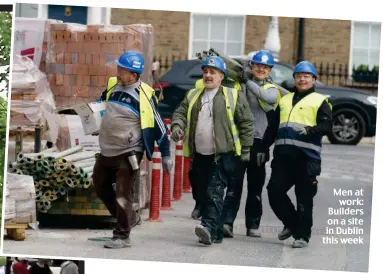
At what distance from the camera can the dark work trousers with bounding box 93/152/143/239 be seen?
458 inches

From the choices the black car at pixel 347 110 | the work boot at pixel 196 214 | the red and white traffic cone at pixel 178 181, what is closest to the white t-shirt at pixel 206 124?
the work boot at pixel 196 214

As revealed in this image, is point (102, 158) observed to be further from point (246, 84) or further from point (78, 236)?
point (246, 84)

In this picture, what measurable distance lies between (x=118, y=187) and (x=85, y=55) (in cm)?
213

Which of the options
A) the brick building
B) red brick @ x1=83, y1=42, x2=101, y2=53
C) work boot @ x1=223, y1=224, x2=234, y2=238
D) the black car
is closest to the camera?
work boot @ x1=223, y1=224, x2=234, y2=238

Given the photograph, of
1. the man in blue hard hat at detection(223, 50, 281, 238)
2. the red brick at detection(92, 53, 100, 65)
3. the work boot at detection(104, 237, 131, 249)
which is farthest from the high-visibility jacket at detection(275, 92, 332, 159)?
the red brick at detection(92, 53, 100, 65)

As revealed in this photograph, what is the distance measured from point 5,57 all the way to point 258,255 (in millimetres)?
3085

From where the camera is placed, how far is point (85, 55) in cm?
1326

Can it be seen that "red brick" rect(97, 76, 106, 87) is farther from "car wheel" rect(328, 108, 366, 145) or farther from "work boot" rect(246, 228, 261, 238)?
"car wheel" rect(328, 108, 366, 145)

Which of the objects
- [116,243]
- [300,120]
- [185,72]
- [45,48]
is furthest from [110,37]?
[185,72]

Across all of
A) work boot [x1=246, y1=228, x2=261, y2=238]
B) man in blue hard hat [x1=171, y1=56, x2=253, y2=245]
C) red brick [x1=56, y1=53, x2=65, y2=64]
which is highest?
red brick [x1=56, y1=53, x2=65, y2=64]

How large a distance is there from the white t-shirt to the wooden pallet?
1888 mm

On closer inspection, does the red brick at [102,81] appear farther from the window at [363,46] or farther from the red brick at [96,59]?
the window at [363,46]

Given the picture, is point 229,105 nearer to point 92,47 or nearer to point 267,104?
point 267,104

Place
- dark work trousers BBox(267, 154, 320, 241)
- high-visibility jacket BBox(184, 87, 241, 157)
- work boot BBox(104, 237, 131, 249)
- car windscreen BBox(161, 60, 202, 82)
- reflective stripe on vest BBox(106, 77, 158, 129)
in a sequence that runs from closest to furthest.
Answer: reflective stripe on vest BBox(106, 77, 158, 129) < work boot BBox(104, 237, 131, 249) < high-visibility jacket BBox(184, 87, 241, 157) < dark work trousers BBox(267, 154, 320, 241) < car windscreen BBox(161, 60, 202, 82)
